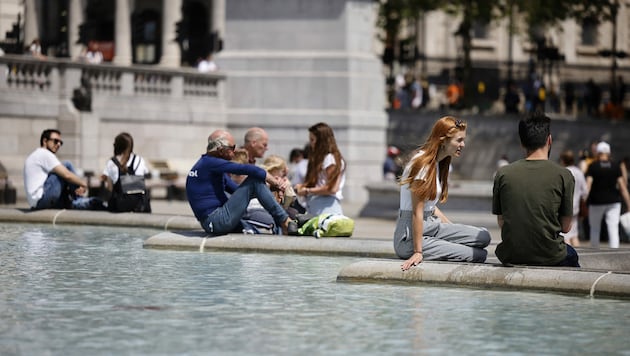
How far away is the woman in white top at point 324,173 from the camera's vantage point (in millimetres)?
18391

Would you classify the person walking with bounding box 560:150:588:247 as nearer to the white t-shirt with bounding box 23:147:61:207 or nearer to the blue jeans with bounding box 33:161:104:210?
the blue jeans with bounding box 33:161:104:210

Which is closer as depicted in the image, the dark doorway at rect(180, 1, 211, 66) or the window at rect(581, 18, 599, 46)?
the dark doorway at rect(180, 1, 211, 66)

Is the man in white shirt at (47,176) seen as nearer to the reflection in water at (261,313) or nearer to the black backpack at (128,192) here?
→ the black backpack at (128,192)

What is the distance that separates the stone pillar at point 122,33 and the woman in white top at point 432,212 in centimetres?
4489

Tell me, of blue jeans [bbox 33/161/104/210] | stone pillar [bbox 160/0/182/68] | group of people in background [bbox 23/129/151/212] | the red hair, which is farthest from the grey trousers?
stone pillar [bbox 160/0/182/68]

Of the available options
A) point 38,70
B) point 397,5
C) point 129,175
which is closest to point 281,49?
point 38,70

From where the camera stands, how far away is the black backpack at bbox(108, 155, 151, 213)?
19.8 metres

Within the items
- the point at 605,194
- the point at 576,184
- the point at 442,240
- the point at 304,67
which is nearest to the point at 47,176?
the point at 576,184

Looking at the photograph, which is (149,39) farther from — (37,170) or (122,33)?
(37,170)

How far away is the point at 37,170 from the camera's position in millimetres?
19922

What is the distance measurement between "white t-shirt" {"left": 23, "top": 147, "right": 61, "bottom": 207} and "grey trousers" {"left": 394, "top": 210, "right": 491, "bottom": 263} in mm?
7357

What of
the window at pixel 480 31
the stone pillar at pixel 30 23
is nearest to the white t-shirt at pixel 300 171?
the stone pillar at pixel 30 23

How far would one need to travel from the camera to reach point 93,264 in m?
14.5

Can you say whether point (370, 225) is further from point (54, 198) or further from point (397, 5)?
point (397, 5)
